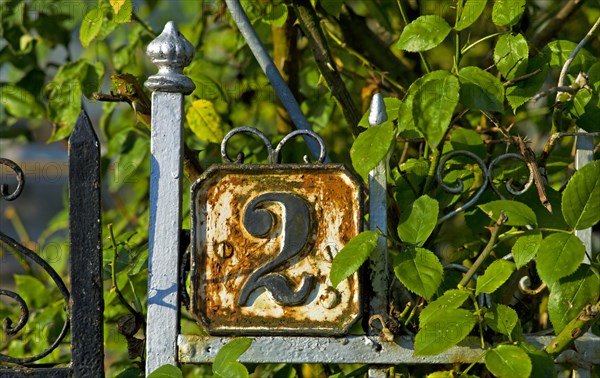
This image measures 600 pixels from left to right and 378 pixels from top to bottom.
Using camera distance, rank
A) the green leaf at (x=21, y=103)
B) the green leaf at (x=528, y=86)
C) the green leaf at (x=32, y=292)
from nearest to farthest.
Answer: the green leaf at (x=528, y=86), the green leaf at (x=32, y=292), the green leaf at (x=21, y=103)

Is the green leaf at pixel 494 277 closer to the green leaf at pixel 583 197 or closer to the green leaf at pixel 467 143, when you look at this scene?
the green leaf at pixel 583 197

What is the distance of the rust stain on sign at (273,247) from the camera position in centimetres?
138

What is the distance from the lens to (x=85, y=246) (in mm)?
1424

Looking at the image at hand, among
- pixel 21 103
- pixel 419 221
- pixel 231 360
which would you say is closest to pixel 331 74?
pixel 419 221

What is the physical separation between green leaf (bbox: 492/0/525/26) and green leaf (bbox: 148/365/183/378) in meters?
0.79

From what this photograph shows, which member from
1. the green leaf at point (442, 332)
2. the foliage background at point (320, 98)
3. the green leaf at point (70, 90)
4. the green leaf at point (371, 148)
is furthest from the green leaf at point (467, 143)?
the green leaf at point (70, 90)

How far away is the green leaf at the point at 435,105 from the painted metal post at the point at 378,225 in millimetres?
107

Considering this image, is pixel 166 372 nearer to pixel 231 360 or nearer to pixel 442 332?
pixel 231 360

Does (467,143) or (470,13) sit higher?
(470,13)

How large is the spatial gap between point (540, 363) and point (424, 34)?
567 millimetres

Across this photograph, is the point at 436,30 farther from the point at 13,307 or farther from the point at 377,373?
the point at 13,307

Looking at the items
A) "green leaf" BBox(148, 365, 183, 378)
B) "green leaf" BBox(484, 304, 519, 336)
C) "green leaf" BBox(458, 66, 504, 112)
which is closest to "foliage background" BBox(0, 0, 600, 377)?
"green leaf" BBox(458, 66, 504, 112)

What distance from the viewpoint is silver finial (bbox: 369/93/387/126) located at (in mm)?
1396

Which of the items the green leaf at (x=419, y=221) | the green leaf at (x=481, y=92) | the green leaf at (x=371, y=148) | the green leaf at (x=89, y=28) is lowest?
the green leaf at (x=419, y=221)
